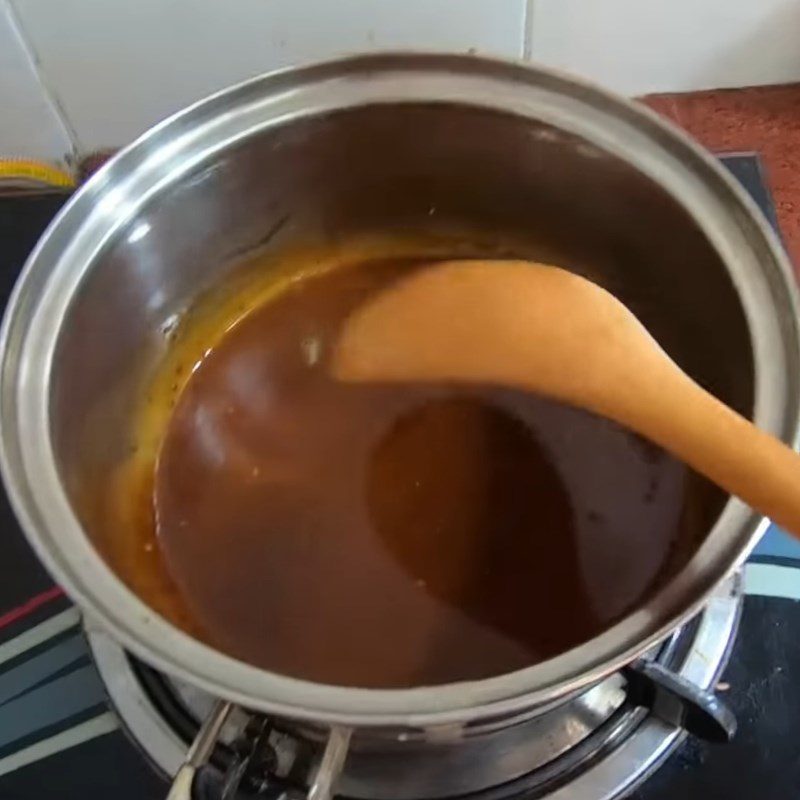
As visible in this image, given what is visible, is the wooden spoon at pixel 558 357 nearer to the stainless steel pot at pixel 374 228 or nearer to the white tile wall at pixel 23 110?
the stainless steel pot at pixel 374 228

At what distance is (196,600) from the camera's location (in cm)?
66

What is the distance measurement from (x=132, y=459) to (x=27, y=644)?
4.8 inches

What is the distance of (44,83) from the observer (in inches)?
30.7

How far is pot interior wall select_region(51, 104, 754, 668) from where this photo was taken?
62 cm

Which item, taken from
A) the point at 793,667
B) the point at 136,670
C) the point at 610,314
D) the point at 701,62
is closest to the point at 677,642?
the point at 793,667

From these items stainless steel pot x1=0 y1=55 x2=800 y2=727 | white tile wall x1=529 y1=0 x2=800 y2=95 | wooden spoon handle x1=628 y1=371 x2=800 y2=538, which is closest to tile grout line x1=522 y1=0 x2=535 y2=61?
white tile wall x1=529 y1=0 x2=800 y2=95

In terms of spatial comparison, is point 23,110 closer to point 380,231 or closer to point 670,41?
point 380,231

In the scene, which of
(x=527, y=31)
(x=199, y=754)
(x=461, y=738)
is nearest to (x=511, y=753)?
(x=461, y=738)

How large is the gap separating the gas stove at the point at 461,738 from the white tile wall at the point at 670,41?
335mm

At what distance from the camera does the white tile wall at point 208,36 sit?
0.73 m

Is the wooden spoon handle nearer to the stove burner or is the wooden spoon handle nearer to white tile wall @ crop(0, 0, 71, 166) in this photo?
the stove burner

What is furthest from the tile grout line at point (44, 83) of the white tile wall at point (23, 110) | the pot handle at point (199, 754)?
the pot handle at point (199, 754)

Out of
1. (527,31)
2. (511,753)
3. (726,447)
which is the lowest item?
(511,753)

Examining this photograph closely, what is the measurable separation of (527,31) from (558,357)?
10.4 inches
